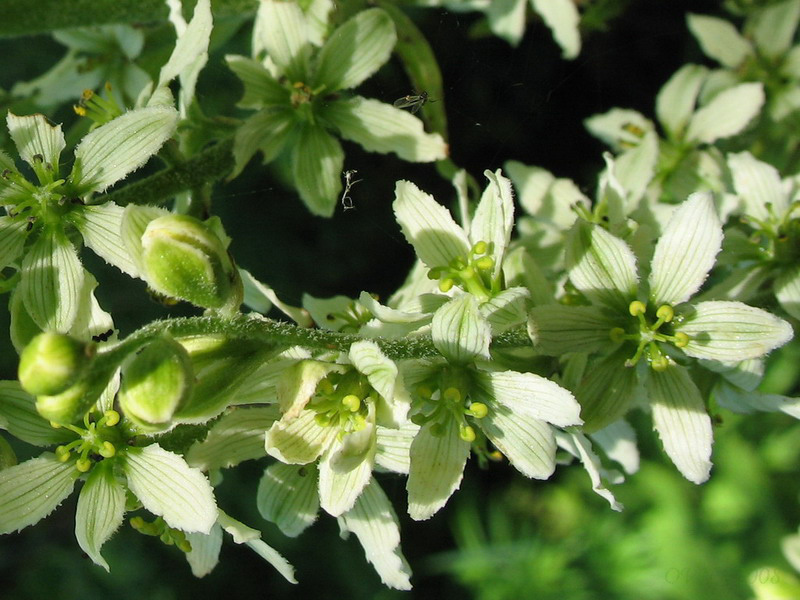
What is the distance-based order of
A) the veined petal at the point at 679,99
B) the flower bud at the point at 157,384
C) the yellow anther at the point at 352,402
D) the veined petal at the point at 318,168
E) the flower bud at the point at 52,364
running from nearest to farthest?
the flower bud at the point at 52,364 → the flower bud at the point at 157,384 → the yellow anther at the point at 352,402 → the veined petal at the point at 318,168 → the veined petal at the point at 679,99

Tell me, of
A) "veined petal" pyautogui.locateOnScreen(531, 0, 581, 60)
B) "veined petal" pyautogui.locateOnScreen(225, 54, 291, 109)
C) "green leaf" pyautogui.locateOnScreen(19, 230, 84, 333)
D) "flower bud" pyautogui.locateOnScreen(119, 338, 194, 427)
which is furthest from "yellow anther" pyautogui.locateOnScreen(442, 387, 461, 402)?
"veined petal" pyautogui.locateOnScreen(531, 0, 581, 60)

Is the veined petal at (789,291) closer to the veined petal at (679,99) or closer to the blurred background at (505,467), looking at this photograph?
the veined petal at (679,99)

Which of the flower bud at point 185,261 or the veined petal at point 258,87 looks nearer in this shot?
the flower bud at point 185,261

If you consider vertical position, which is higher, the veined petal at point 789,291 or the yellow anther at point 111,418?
the veined petal at point 789,291

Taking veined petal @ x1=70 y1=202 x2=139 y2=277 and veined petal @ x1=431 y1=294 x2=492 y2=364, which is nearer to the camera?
veined petal @ x1=431 y1=294 x2=492 y2=364

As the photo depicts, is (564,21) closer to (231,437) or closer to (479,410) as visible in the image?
(479,410)

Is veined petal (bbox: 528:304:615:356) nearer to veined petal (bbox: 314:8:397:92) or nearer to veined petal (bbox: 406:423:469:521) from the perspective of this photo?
veined petal (bbox: 406:423:469:521)

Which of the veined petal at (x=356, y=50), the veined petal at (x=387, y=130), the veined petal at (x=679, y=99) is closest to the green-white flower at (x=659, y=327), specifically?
the veined petal at (x=387, y=130)

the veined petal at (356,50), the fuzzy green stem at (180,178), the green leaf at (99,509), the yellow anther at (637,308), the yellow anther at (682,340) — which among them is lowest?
the green leaf at (99,509)
